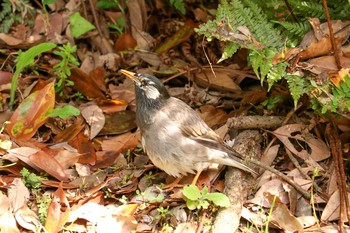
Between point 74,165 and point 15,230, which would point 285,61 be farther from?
point 15,230

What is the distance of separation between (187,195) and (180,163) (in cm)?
50

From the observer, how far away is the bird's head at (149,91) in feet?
19.4

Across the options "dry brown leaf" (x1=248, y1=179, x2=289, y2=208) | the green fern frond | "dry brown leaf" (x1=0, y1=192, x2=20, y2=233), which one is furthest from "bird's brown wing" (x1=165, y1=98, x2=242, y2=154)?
"dry brown leaf" (x1=0, y1=192, x2=20, y2=233)

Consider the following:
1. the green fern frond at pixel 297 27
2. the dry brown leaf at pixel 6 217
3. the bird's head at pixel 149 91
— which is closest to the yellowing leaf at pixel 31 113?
the bird's head at pixel 149 91

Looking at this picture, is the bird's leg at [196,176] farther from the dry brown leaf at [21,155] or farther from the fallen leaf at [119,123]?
the dry brown leaf at [21,155]

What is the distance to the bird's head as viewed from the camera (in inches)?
232

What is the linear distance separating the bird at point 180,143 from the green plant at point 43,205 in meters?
1.01

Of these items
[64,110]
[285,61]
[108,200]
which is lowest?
[108,200]

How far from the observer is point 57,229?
16.0ft

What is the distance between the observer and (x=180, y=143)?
5.59m

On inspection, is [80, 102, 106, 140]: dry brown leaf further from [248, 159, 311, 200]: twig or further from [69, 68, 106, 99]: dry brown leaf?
[248, 159, 311, 200]: twig

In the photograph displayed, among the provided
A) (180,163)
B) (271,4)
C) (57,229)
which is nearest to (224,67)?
(271,4)

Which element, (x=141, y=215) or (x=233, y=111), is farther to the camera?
(x=233, y=111)

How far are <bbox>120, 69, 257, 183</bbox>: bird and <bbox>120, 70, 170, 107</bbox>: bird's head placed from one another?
0.06 metres
